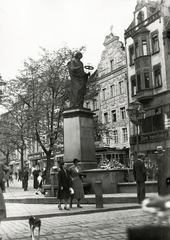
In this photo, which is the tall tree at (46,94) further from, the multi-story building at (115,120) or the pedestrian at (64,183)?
the pedestrian at (64,183)

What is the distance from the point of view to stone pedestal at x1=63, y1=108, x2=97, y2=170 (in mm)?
9320

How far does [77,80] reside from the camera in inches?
382

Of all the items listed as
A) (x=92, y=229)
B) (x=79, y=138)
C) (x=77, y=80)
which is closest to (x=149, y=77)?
(x=77, y=80)

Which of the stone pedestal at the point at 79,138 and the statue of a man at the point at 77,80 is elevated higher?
the statue of a man at the point at 77,80

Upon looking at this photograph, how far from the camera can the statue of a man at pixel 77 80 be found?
31.4 feet

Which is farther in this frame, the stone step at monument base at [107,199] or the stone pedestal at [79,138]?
the stone pedestal at [79,138]

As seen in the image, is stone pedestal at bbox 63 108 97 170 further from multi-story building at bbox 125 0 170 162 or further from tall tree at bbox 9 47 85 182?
tall tree at bbox 9 47 85 182

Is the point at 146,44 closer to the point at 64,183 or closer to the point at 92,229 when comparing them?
the point at 92,229

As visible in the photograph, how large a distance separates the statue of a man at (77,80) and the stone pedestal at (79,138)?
308 mm

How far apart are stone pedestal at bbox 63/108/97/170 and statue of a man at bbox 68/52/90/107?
0.31 m

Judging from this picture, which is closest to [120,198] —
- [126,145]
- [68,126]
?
[68,126]

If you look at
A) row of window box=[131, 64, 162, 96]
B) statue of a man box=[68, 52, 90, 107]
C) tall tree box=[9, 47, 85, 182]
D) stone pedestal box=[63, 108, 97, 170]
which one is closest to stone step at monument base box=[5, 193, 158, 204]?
stone pedestal box=[63, 108, 97, 170]

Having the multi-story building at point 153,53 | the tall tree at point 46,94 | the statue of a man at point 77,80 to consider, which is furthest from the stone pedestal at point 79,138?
the tall tree at point 46,94

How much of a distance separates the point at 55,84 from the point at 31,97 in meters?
1.55
